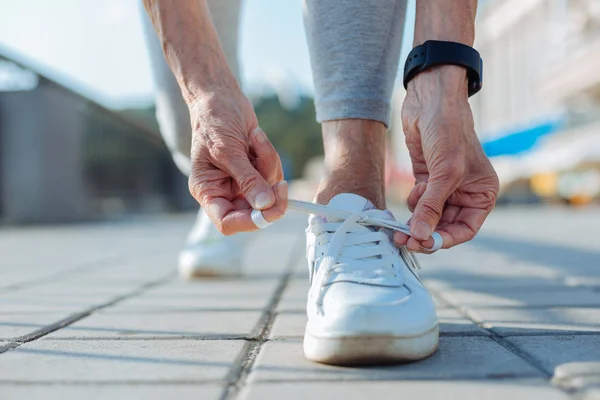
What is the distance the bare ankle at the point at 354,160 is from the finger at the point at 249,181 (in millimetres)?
219

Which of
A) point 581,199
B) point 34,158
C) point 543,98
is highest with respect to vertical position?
point 543,98

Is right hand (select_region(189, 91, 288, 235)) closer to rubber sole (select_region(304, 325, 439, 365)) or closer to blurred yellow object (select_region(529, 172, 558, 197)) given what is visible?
rubber sole (select_region(304, 325, 439, 365))

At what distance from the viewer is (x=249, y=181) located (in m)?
1.00

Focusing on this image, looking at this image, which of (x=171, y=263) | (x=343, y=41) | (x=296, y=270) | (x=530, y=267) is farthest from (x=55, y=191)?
(x=343, y=41)

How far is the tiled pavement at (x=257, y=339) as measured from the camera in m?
0.79

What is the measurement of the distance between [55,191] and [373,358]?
694 cm

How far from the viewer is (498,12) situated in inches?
786

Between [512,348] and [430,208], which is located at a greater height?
[430,208]

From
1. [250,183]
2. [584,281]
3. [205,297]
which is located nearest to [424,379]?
[250,183]

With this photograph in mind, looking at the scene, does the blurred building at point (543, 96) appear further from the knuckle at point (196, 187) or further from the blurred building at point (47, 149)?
the knuckle at point (196, 187)

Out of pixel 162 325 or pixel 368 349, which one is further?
pixel 162 325

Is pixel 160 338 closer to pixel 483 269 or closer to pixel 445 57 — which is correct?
pixel 445 57

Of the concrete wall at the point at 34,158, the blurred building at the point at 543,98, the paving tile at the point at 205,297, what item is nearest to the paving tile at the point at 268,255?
the paving tile at the point at 205,297

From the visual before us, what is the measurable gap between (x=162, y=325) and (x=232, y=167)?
411 millimetres
